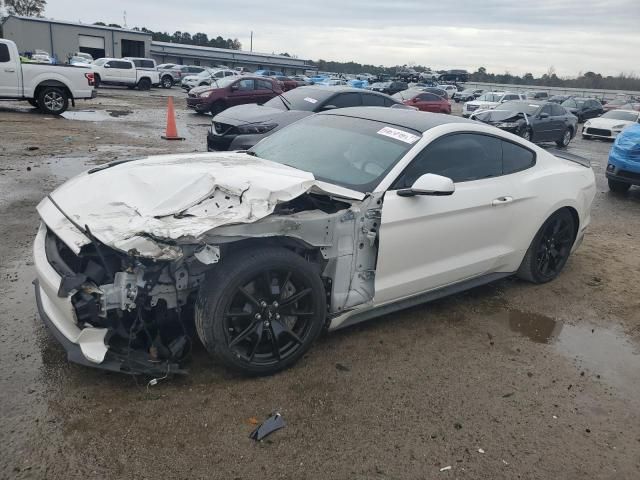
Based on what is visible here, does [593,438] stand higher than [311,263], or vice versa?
[311,263]

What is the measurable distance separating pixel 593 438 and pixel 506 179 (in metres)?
2.16

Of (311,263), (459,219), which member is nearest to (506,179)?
(459,219)

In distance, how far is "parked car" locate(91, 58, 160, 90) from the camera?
2991 centimetres

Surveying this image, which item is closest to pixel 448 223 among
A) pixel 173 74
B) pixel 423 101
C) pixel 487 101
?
pixel 423 101

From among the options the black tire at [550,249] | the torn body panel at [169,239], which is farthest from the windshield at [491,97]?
the torn body panel at [169,239]

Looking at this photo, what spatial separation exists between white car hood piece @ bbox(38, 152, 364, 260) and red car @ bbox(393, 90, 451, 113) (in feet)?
63.5

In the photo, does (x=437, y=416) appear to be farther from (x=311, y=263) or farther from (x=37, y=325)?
(x=37, y=325)

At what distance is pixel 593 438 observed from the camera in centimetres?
295

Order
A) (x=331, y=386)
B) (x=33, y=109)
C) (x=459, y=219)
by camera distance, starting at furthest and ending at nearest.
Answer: (x=33, y=109)
(x=459, y=219)
(x=331, y=386)

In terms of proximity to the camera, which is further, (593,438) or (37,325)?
(37,325)

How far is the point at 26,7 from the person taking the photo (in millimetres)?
70562

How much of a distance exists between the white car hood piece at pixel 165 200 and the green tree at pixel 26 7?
3209 inches

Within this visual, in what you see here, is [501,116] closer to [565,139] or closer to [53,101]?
[565,139]

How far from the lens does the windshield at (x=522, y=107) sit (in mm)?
16453
